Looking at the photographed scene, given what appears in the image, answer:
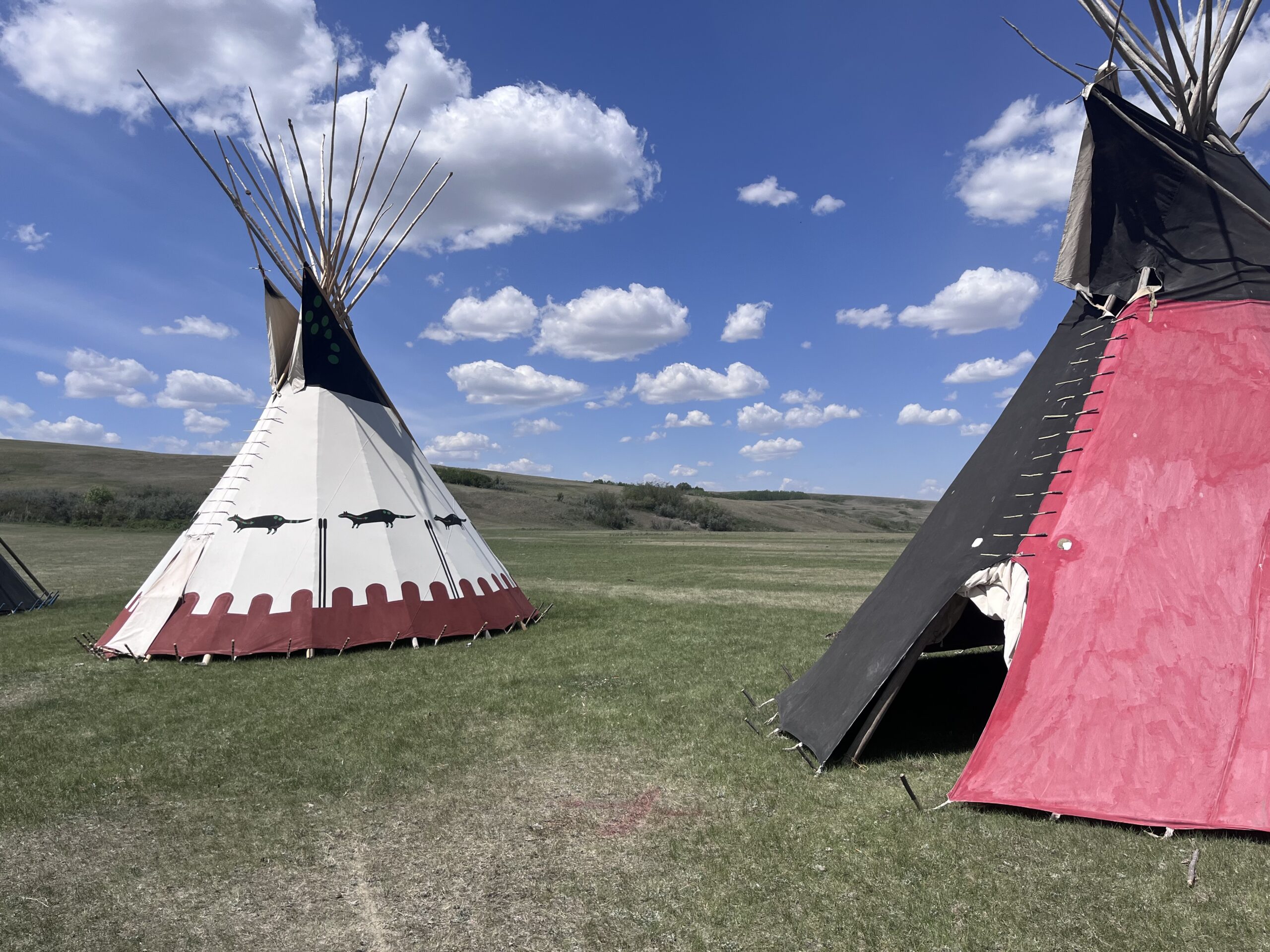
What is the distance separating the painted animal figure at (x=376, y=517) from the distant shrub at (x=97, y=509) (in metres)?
38.9

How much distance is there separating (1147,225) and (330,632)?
10.2m

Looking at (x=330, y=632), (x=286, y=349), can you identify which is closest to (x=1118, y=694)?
(x=330, y=632)

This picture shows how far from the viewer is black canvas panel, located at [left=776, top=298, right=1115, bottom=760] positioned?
18.0 ft

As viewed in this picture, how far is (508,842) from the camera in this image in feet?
15.6

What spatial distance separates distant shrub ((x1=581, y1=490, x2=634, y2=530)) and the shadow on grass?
5121 cm

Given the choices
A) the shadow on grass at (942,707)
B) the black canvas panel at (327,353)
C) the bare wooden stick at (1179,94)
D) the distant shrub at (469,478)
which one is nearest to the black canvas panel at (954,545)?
the shadow on grass at (942,707)

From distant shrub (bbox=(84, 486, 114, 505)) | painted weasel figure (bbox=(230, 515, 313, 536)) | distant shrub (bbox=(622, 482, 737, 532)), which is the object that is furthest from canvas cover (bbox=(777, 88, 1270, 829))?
distant shrub (bbox=(622, 482, 737, 532))

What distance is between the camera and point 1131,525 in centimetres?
504

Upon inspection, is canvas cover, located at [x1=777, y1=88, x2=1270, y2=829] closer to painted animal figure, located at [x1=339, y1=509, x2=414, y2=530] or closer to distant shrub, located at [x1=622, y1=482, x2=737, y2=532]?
painted animal figure, located at [x1=339, y1=509, x2=414, y2=530]

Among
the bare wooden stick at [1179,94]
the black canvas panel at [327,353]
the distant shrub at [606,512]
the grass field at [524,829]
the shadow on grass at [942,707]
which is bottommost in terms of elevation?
the grass field at [524,829]

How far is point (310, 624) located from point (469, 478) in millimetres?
67425

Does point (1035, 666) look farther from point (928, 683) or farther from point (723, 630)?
point (723, 630)

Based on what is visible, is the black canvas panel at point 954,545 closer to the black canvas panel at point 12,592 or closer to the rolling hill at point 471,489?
the black canvas panel at point 12,592

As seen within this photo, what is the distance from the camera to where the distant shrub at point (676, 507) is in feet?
220
